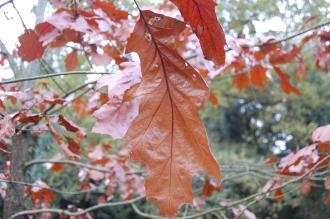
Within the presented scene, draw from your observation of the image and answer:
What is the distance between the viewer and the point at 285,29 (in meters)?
2.30

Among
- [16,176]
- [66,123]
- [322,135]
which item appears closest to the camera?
[66,123]

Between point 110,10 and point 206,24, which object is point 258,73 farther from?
point 206,24

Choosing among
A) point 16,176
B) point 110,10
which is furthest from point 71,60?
point 16,176

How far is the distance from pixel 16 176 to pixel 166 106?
1.04 metres

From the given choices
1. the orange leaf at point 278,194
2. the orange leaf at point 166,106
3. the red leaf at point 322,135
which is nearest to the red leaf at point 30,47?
the orange leaf at point 166,106

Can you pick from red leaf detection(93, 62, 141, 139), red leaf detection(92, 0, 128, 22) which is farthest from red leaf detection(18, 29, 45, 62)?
red leaf detection(93, 62, 141, 139)

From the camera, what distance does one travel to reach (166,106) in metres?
0.64

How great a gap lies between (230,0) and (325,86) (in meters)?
3.49

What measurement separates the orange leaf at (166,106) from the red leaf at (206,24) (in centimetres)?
4

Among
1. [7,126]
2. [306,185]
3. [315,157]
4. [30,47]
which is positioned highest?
[30,47]

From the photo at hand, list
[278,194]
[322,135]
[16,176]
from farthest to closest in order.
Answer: [278,194]
[16,176]
[322,135]

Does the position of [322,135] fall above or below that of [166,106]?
below

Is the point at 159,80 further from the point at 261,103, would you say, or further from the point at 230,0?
the point at 261,103

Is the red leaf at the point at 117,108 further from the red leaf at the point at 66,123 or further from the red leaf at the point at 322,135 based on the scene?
the red leaf at the point at 322,135
